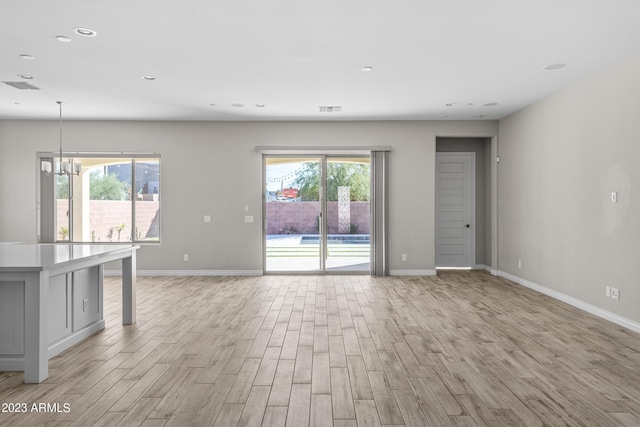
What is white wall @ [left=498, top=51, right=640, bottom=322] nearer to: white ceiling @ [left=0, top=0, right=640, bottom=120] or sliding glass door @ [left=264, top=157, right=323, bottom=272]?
white ceiling @ [left=0, top=0, right=640, bottom=120]

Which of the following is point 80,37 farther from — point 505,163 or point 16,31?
point 505,163

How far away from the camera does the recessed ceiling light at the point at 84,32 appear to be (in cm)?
385

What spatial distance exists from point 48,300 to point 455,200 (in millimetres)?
7232

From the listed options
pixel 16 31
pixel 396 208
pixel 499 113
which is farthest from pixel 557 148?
pixel 16 31

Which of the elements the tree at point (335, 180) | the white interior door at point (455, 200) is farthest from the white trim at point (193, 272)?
the white interior door at point (455, 200)

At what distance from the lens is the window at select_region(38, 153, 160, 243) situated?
26.1 feet

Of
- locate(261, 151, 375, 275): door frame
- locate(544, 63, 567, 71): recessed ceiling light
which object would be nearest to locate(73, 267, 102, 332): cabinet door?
locate(261, 151, 375, 275): door frame

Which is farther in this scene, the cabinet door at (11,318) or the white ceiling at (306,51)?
the white ceiling at (306,51)

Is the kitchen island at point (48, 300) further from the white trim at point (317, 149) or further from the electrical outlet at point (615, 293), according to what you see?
the electrical outlet at point (615, 293)

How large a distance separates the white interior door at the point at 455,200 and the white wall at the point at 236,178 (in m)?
0.76

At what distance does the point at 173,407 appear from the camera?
271 cm

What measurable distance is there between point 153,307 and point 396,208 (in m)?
4.47

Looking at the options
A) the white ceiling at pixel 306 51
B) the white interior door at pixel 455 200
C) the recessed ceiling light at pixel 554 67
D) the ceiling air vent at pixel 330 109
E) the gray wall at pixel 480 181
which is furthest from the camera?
the white interior door at pixel 455 200

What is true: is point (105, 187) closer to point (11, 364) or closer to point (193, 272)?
point (193, 272)
